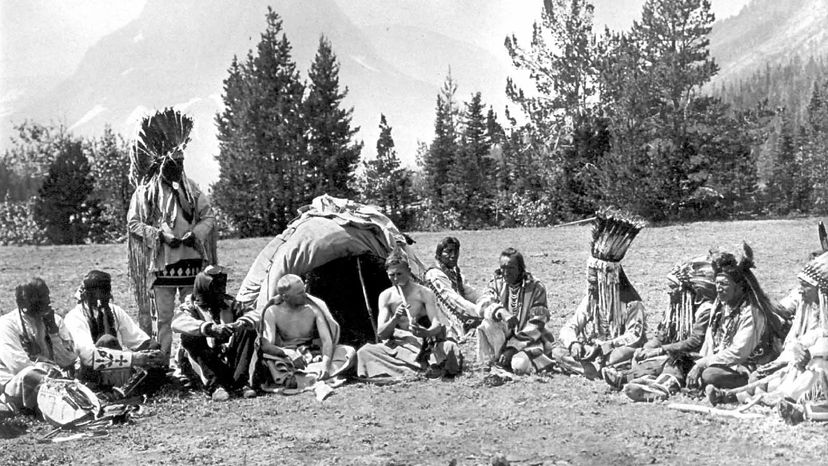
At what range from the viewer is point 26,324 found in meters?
5.60

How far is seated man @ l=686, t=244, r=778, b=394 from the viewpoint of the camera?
535 centimetres

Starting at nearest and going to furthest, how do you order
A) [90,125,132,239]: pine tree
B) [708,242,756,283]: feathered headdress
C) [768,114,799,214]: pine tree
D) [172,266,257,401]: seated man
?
[708,242,756,283]: feathered headdress, [172,266,257,401]: seated man, [90,125,132,239]: pine tree, [768,114,799,214]: pine tree

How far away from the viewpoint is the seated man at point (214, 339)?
19.7 feet

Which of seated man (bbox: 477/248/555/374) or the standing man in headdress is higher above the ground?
the standing man in headdress

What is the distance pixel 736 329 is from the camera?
5.46m

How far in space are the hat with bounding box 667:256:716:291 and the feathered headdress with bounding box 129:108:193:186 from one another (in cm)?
453

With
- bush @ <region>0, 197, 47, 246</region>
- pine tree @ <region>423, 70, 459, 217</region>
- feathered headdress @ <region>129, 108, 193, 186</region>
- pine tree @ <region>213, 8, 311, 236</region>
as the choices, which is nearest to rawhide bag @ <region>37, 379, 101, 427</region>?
feathered headdress @ <region>129, 108, 193, 186</region>

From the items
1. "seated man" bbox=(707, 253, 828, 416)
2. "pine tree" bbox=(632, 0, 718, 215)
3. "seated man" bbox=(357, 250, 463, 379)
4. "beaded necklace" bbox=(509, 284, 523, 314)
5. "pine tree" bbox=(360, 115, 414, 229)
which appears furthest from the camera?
"pine tree" bbox=(360, 115, 414, 229)

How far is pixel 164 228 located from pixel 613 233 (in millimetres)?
3891

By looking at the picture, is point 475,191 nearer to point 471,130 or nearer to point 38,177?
point 471,130

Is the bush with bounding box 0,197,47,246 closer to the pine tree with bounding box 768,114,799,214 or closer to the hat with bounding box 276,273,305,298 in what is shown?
the hat with bounding box 276,273,305,298

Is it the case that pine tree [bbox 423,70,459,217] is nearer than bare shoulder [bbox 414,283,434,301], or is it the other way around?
bare shoulder [bbox 414,283,434,301]

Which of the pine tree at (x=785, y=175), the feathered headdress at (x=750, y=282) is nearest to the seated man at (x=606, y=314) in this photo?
the feathered headdress at (x=750, y=282)

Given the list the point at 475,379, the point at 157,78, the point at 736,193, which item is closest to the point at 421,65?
the point at 736,193
